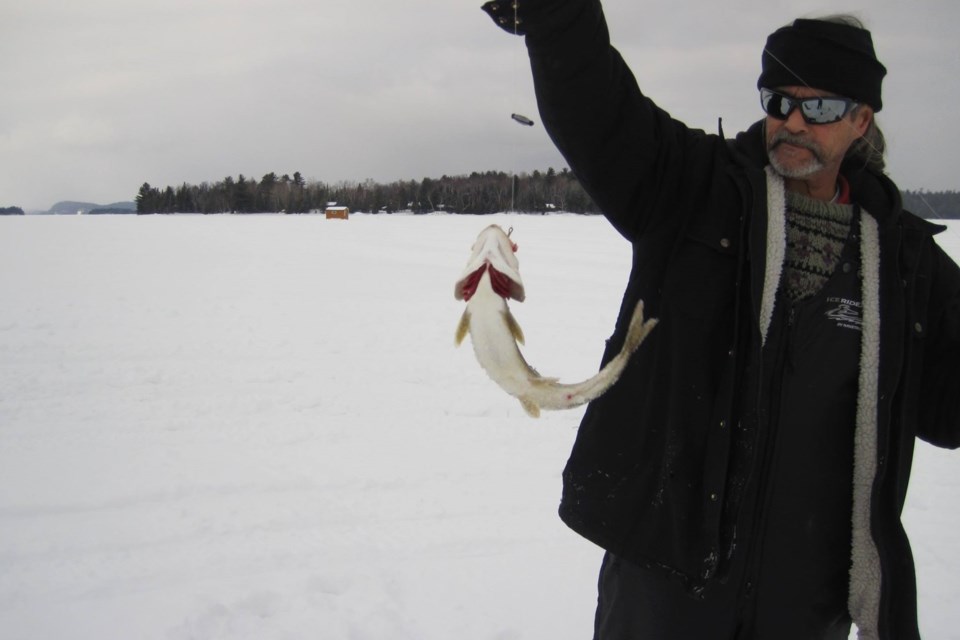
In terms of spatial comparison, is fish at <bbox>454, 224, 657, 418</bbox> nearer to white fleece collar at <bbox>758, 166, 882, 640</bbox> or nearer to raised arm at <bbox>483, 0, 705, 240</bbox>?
raised arm at <bbox>483, 0, 705, 240</bbox>

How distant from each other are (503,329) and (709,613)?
45.7 inches

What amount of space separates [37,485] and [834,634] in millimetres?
5658

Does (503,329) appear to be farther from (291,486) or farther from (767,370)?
(291,486)

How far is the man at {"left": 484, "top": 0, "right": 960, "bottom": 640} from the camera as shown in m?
1.91

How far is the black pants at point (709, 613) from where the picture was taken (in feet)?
6.52

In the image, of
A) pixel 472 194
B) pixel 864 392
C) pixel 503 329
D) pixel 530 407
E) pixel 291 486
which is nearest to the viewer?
pixel 503 329

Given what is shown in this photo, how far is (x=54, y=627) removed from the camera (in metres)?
3.63

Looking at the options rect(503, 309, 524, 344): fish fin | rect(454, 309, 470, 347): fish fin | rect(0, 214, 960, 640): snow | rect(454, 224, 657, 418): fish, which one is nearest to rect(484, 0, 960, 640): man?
rect(454, 224, 657, 418): fish

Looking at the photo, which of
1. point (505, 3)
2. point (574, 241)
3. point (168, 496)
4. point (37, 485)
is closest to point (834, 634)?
point (505, 3)

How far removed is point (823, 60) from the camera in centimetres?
203

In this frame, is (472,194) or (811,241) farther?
(472,194)

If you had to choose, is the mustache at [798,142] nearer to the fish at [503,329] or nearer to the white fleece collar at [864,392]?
the white fleece collar at [864,392]

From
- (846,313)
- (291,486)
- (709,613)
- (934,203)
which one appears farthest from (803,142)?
(291,486)

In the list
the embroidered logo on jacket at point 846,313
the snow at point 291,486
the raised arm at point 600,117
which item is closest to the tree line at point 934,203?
the snow at point 291,486
